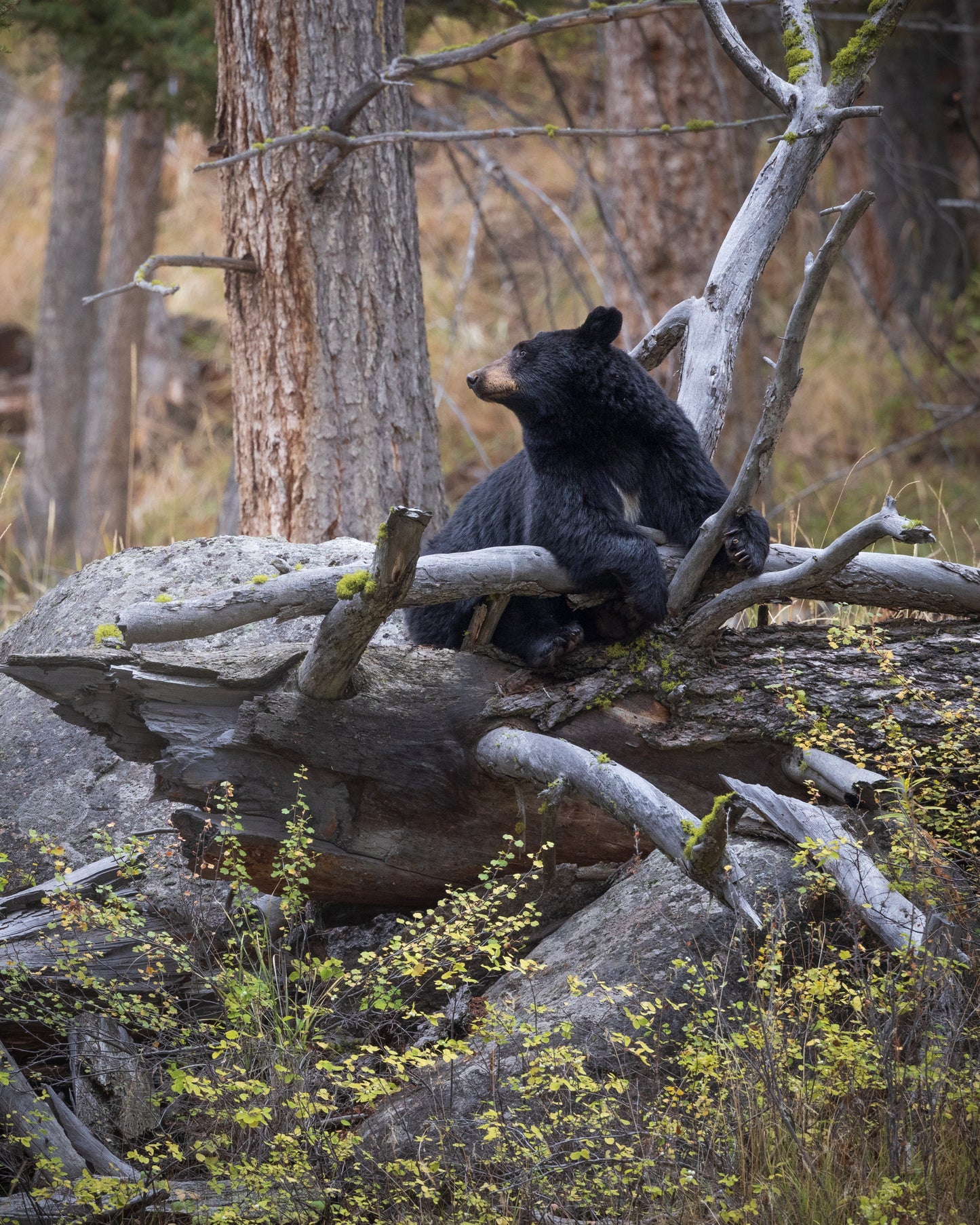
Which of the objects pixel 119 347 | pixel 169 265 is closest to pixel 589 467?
pixel 169 265

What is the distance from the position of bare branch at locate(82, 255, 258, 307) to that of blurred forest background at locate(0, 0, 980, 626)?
1.08m

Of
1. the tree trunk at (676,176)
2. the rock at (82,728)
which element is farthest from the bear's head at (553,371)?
the tree trunk at (676,176)

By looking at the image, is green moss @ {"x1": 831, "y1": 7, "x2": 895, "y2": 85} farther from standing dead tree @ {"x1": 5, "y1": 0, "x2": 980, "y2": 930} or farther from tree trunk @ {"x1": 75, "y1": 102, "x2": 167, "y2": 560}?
tree trunk @ {"x1": 75, "y1": 102, "x2": 167, "y2": 560}

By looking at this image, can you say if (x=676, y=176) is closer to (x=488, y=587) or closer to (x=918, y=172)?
(x=918, y=172)

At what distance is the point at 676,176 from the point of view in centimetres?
785

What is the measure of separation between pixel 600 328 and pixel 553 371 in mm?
221

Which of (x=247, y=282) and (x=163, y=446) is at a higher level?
(x=247, y=282)

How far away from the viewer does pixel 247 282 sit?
16.3 ft

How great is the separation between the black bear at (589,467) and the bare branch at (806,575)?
0.32 ft

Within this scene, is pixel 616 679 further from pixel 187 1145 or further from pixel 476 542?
pixel 187 1145

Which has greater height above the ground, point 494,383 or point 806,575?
point 494,383

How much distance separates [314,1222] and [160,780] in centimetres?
121

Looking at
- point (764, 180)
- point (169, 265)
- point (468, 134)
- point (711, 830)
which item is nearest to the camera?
point (711, 830)

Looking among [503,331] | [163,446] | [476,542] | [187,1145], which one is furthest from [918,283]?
[187,1145]
